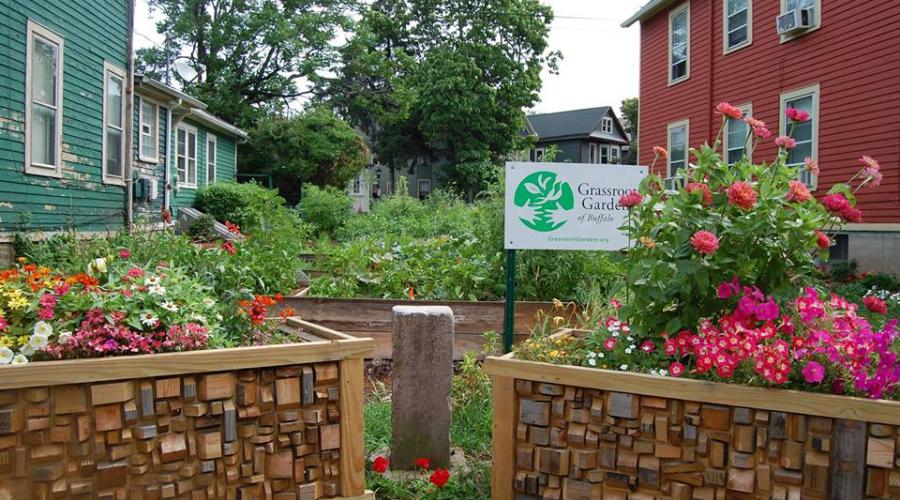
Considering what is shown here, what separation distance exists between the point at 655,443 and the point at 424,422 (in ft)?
4.18

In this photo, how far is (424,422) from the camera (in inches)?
137

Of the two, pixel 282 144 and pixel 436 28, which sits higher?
pixel 436 28

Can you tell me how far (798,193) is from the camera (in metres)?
2.53

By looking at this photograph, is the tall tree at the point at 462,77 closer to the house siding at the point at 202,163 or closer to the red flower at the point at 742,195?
the house siding at the point at 202,163

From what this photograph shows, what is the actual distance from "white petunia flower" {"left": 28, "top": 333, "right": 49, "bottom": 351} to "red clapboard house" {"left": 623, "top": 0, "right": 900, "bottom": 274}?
11535mm

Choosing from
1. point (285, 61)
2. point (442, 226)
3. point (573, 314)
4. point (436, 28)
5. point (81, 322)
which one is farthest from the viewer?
point (436, 28)

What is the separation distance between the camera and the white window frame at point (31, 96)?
8.80 meters

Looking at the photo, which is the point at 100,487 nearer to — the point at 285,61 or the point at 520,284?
the point at 520,284

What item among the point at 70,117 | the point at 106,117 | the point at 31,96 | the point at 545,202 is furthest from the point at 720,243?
the point at 106,117

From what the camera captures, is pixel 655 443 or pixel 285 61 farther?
pixel 285 61

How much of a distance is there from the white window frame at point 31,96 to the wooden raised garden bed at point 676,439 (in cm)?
814

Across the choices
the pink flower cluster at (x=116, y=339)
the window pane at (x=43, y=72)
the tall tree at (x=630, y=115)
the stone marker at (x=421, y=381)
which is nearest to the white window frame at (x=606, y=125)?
the tall tree at (x=630, y=115)

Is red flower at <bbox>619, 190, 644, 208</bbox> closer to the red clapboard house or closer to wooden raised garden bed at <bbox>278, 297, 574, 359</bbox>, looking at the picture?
wooden raised garden bed at <bbox>278, 297, 574, 359</bbox>

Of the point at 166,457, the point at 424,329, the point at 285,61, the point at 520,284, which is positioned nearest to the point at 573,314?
the point at 520,284
